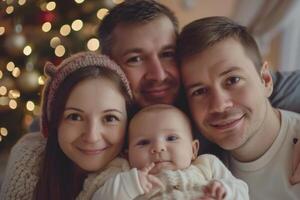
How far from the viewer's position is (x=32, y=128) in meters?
2.01

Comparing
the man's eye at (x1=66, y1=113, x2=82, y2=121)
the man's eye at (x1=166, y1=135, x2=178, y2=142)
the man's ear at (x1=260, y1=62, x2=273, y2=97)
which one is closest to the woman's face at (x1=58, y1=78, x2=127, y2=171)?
the man's eye at (x1=66, y1=113, x2=82, y2=121)

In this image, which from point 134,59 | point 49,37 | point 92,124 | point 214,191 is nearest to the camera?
point 214,191

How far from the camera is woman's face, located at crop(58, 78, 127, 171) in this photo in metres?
1.32

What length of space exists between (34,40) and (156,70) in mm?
1625

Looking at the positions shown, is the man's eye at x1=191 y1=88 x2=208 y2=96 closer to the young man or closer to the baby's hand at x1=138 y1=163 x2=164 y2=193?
the young man

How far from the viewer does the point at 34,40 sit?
2.91m

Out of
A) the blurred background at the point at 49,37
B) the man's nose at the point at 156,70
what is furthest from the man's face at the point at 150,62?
the blurred background at the point at 49,37

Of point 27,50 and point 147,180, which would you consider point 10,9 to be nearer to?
point 27,50

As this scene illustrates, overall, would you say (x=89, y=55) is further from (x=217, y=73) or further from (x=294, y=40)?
(x=294, y=40)

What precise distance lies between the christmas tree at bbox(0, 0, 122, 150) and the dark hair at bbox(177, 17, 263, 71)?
1259 millimetres

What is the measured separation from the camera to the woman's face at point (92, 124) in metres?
1.32

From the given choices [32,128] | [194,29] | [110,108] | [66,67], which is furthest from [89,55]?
[32,128]

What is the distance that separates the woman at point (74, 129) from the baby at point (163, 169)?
60 mm

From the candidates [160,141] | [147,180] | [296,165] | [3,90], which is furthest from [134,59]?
[3,90]
